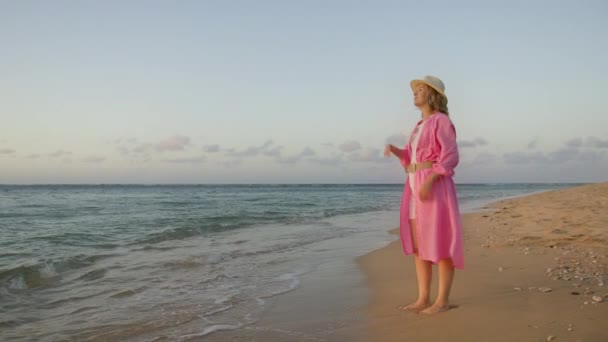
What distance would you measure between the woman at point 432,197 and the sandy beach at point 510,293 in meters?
0.32

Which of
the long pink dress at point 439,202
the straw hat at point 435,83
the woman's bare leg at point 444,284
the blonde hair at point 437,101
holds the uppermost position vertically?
the straw hat at point 435,83

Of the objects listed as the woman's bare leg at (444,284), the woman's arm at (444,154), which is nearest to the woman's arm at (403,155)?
the woman's arm at (444,154)

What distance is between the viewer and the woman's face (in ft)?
12.0

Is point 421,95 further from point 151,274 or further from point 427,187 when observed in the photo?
point 151,274

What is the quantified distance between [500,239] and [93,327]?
6.06 meters

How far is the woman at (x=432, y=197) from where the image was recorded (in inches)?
136

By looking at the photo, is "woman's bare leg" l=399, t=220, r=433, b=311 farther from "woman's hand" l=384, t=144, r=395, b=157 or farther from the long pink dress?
"woman's hand" l=384, t=144, r=395, b=157

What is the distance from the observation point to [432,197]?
3.51 m

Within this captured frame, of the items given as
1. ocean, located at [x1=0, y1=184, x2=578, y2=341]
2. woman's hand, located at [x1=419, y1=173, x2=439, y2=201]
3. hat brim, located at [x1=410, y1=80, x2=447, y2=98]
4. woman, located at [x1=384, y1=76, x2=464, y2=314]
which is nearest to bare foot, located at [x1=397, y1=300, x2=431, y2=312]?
woman, located at [x1=384, y1=76, x2=464, y2=314]

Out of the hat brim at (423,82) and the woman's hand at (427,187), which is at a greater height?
the hat brim at (423,82)

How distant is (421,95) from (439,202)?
0.86 m

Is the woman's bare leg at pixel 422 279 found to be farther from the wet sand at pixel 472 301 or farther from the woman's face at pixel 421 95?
the woman's face at pixel 421 95

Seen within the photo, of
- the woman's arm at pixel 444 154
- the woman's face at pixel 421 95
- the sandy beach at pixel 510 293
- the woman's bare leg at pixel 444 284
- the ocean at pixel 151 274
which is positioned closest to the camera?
the sandy beach at pixel 510 293

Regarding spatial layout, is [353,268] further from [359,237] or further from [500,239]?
[359,237]
